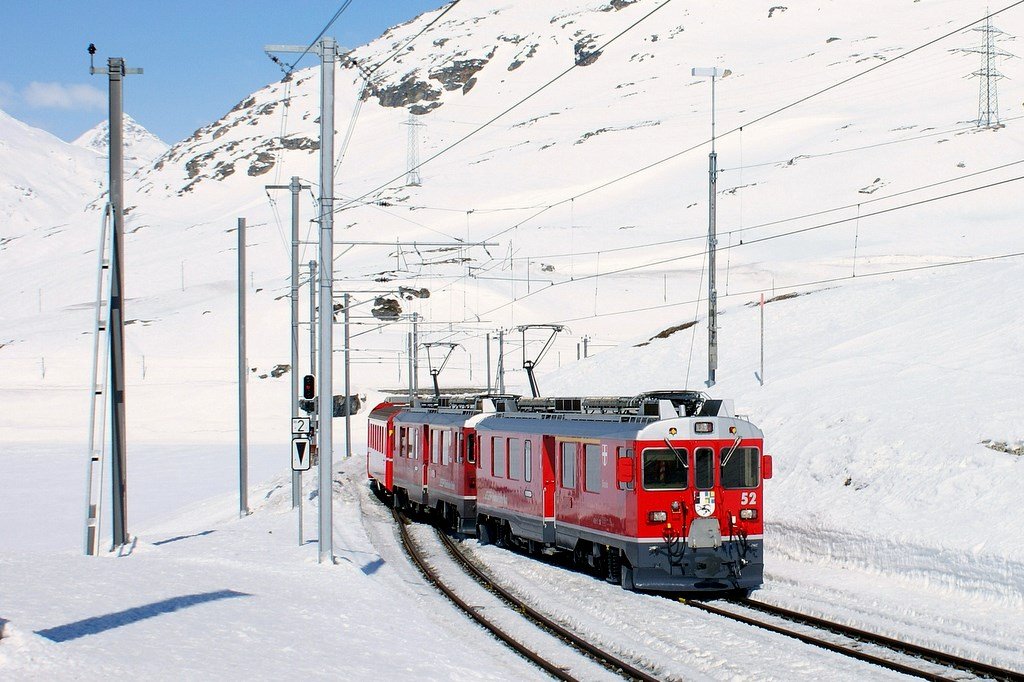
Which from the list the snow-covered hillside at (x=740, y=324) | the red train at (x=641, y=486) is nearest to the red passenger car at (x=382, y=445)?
the snow-covered hillside at (x=740, y=324)

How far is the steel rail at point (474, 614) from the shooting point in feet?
46.1

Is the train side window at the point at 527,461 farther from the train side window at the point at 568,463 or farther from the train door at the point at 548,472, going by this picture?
the train side window at the point at 568,463

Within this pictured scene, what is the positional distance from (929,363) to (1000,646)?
52.7 feet

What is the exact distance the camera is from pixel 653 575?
1917cm

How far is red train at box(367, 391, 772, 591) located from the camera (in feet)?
63.0

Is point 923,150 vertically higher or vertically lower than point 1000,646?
higher

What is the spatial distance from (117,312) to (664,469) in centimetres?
1059

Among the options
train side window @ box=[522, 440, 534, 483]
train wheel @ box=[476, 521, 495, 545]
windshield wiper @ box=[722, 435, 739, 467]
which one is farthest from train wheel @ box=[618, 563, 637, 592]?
train wheel @ box=[476, 521, 495, 545]

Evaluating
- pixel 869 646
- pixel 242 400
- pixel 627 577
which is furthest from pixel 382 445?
pixel 869 646

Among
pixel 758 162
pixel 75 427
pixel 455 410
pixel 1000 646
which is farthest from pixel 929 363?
pixel 758 162

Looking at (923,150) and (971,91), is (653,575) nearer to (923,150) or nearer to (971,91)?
(923,150)

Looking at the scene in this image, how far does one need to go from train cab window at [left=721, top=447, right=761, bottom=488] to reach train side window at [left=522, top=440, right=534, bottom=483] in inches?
192

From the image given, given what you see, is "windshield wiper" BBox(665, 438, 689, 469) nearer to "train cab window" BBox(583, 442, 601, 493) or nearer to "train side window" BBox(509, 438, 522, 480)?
"train cab window" BBox(583, 442, 601, 493)

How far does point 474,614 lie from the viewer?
59.5 feet
